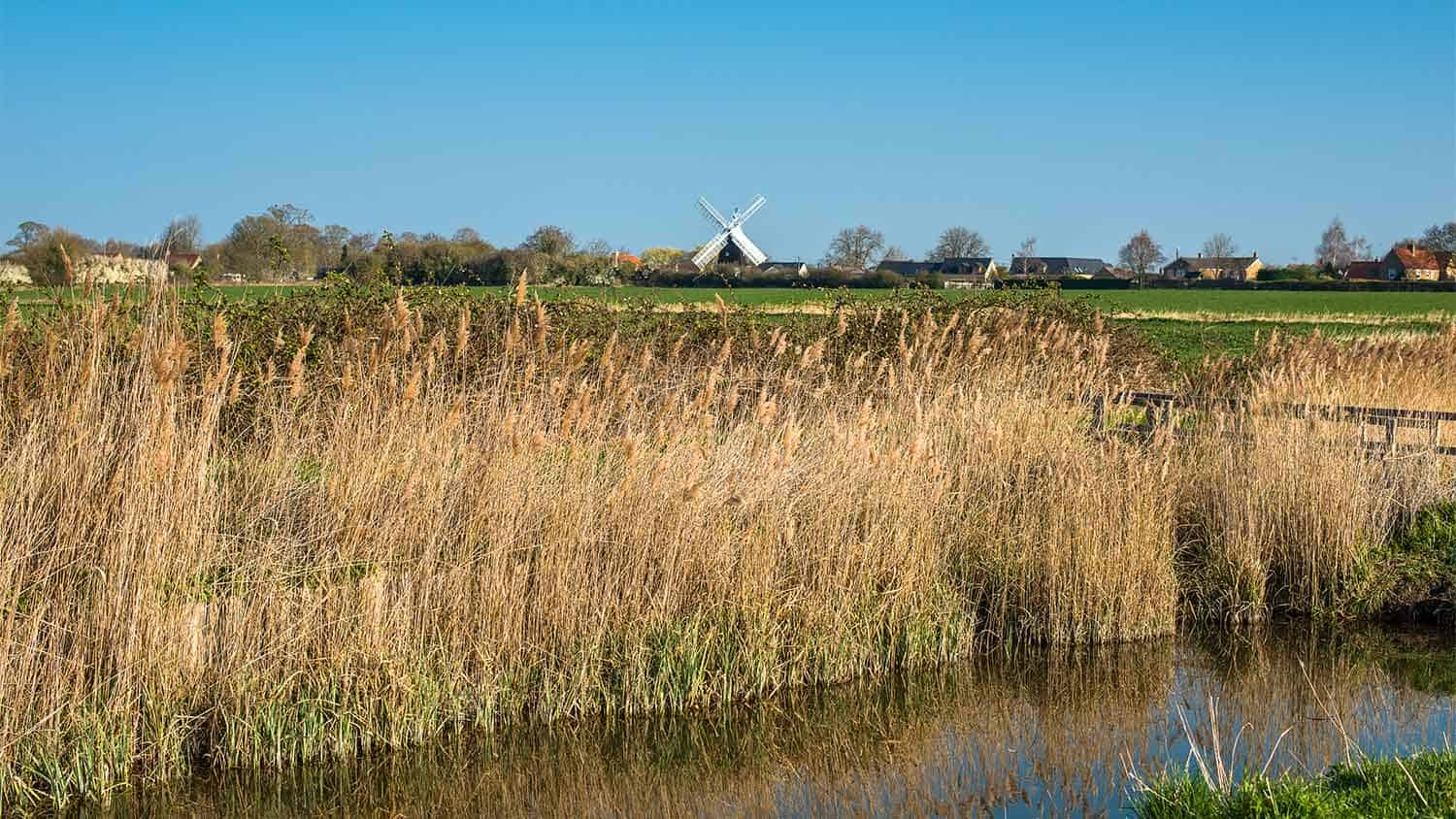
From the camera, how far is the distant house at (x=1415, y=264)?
94125mm

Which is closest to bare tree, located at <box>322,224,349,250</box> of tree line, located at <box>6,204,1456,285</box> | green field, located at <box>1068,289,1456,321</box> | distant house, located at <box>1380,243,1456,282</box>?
tree line, located at <box>6,204,1456,285</box>

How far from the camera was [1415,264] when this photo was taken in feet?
330

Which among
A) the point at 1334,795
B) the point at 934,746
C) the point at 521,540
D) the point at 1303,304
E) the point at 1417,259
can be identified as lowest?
the point at 934,746

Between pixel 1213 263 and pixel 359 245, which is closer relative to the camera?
pixel 359 245

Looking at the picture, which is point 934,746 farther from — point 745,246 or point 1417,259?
point 1417,259

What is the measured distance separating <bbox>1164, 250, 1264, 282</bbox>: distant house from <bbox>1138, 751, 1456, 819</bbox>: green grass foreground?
104192 millimetres

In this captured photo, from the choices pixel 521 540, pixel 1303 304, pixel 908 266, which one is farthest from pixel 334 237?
pixel 908 266

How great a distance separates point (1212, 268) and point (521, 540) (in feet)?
369

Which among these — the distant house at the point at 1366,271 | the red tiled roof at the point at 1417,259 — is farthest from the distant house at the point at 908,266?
the red tiled roof at the point at 1417,259

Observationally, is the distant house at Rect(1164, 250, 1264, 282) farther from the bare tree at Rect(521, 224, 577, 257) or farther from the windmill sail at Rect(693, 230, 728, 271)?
the bare tree at Rect(521, 224, 577, 257)

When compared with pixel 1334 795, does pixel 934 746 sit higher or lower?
lower

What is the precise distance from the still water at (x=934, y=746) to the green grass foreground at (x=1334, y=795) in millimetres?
289

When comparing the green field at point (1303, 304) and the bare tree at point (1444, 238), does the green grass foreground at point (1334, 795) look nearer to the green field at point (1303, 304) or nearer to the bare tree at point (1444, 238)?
the green field at point (1303, 304)

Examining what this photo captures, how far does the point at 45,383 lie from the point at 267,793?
2412 mm
